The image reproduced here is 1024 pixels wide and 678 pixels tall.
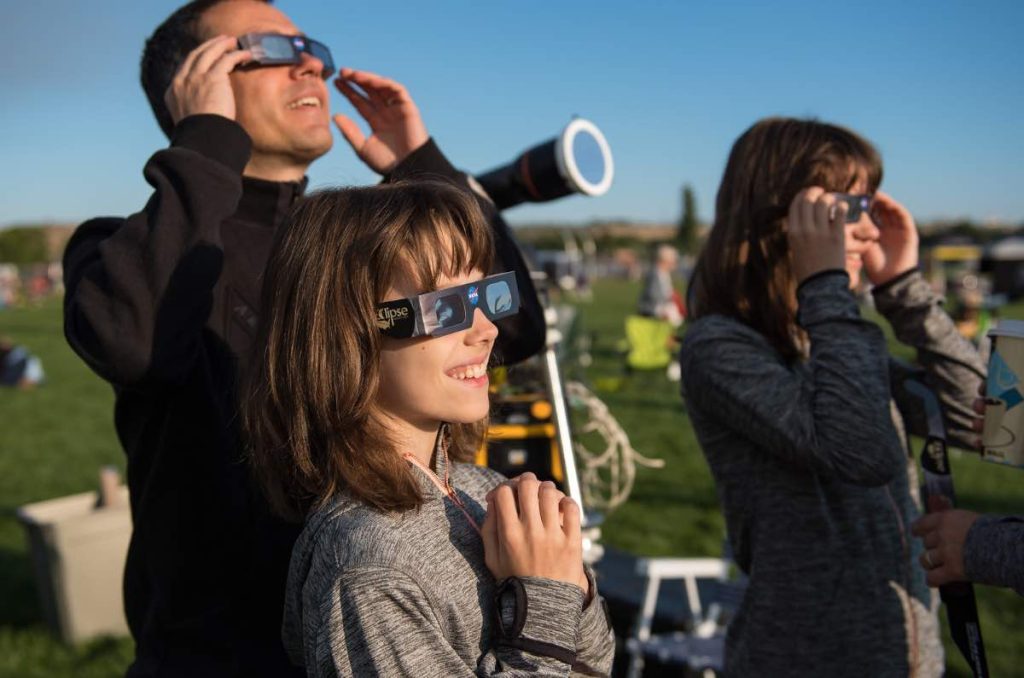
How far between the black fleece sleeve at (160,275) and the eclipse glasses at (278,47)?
348mm

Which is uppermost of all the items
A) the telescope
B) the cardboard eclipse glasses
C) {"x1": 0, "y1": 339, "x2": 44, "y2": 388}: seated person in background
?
the telescope

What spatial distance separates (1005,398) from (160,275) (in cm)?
146

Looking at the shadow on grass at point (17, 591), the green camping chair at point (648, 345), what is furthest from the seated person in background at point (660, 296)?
the shadow on grass at point (17, 591)

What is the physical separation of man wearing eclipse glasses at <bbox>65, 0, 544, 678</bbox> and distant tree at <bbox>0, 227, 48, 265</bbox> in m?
74.6

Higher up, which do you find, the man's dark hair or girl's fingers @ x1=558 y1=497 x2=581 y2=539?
the man's dark hair

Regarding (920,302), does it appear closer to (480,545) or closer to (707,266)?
(707,266)

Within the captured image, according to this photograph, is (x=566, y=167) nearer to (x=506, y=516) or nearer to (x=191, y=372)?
(x=191, y=372)

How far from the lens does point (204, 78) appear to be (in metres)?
1.60

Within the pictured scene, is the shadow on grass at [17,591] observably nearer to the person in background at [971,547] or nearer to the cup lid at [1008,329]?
the person in background at [971,547]

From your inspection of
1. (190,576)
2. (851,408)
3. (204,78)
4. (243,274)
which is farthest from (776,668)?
(204,78)

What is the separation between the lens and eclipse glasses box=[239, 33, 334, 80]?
1753 mm

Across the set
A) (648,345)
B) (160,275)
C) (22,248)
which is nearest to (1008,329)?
(160,275)

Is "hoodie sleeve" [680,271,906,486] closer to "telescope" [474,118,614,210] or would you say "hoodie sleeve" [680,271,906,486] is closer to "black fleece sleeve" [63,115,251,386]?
"telescope" [474,118,614,210]

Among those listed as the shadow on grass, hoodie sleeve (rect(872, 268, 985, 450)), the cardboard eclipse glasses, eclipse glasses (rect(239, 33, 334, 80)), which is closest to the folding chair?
hoodie sleeve (rect(872, 268, 985, 450))
